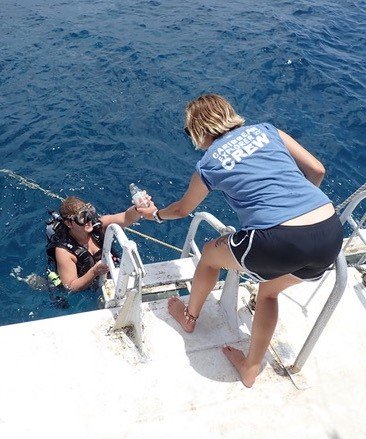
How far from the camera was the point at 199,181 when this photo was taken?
10.2 ft

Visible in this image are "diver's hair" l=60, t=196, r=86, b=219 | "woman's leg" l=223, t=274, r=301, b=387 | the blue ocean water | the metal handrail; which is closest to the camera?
the metal handrail

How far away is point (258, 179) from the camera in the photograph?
2832 mm

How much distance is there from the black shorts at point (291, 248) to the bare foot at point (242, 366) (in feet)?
2.82

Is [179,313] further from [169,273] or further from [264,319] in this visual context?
[264,319]

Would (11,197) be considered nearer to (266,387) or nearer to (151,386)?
(151,386)

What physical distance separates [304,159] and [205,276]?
46.1 inches

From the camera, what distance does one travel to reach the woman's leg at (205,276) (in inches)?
124

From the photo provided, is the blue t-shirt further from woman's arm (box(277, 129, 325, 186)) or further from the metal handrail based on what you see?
the metal handrail

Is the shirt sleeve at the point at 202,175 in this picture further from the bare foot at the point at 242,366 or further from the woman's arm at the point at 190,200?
the bare foot at the point at 242,366

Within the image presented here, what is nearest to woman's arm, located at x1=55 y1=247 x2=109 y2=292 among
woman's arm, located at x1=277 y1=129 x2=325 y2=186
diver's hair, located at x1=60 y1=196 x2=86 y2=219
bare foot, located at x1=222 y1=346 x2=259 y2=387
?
diver's hair, located at x1=60 y1=196 x2=86 y2=219

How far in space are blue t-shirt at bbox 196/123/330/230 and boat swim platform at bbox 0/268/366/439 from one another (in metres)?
1.33

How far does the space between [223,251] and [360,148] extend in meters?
6.25

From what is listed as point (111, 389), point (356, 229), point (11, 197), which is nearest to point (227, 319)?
point (111, 389)

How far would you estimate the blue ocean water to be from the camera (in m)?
6.82
